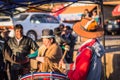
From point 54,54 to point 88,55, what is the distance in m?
1.35

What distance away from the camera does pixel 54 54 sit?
634 cm

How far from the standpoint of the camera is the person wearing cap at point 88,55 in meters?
4.95

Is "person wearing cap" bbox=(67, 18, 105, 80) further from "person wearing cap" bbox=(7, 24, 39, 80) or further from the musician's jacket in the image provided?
"person wearing cap" bbox=(7, 24, 39, 80)

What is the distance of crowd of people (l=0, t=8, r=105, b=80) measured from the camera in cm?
504

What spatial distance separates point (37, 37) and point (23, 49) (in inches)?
611

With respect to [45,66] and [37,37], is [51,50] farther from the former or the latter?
[37,37]

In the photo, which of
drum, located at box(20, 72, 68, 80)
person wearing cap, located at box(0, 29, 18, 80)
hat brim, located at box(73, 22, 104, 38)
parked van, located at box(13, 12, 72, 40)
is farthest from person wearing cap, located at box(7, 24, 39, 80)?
parked van, located at box(13, 12, 72, 40)

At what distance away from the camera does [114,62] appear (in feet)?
33.1

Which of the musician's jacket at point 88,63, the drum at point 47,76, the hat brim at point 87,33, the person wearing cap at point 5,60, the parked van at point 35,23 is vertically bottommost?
the parked van at point 35,23

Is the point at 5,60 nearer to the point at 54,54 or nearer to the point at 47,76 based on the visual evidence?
the point at 54,54

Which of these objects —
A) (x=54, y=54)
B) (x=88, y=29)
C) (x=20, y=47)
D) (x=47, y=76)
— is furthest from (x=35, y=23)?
(x=47, y=76)

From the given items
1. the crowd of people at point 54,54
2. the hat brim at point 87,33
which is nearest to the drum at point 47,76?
the crowd of people at point 54,54

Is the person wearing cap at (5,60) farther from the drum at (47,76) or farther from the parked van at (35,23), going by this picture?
the parked van at (35,23)

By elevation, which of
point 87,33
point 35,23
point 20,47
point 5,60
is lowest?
point 35,23
